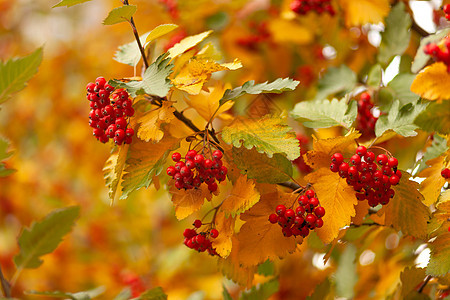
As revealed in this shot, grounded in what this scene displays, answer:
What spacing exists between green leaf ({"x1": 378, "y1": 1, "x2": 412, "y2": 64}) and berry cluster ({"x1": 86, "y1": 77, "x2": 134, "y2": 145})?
647 millimetres

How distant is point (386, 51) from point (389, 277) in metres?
0.54

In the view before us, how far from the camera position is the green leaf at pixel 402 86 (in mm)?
952

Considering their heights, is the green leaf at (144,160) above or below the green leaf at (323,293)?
above

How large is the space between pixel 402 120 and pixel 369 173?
0.13 meters

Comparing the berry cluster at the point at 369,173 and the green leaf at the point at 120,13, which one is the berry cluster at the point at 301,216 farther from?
the green leaf at the point at 120,13

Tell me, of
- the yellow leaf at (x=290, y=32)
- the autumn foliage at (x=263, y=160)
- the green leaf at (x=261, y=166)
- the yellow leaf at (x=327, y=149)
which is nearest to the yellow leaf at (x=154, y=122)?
the autumn foliage at (x=263, y=160)

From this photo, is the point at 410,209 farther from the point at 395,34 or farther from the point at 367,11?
the point at 367,11

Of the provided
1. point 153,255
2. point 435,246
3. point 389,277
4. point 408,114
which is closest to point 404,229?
point 435,246

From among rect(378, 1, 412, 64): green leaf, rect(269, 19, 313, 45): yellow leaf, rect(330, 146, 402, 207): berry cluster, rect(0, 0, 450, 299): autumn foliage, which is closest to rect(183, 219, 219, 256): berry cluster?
rect(0, 0, 450, 299): autumn foliage

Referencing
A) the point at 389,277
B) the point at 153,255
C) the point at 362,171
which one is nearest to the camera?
the point at 362,171

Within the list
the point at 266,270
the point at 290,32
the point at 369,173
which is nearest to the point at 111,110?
the point at 369,173

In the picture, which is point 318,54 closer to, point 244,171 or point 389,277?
point 389,277

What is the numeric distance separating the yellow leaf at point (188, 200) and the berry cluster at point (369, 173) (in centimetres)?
21

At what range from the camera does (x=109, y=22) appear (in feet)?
2.38
